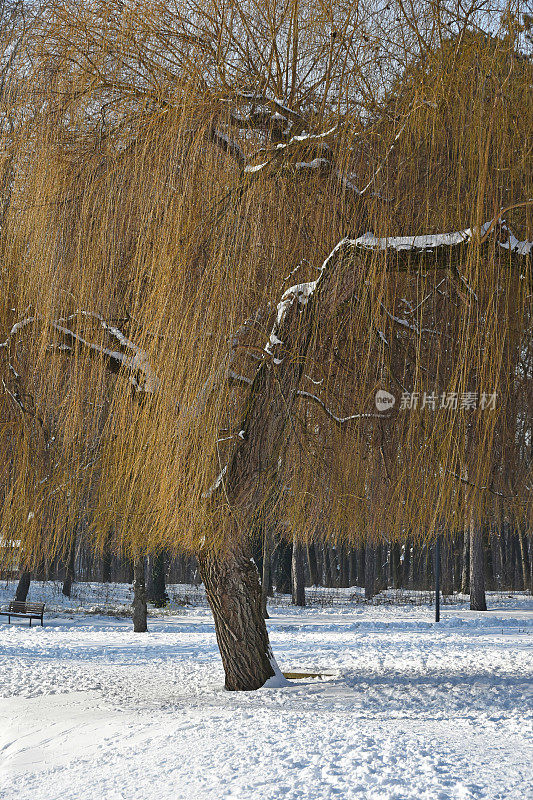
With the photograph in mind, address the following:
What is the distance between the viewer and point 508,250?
12.8 feet

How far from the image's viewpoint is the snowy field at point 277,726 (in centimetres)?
421

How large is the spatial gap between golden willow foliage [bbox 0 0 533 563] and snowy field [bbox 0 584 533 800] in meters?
1.38

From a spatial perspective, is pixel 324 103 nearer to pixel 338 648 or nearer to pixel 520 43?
pixel 520 43

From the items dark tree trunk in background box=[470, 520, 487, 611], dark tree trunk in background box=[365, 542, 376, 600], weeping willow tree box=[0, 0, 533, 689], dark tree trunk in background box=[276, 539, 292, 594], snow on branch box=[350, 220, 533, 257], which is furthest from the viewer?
dark tree trunk in background box=[276, 539, 292, 594]

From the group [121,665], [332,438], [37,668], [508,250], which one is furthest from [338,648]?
[508,250]

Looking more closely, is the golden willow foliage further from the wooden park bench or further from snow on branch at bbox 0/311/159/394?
the wooden park bench

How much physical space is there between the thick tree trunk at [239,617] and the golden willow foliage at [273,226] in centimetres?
154

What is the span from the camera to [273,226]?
4887mm

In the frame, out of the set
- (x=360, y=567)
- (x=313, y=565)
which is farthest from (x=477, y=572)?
(x=360, y=567)

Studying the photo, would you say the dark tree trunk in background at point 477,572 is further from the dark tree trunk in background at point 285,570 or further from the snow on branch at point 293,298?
the snow on branch at point 293,298

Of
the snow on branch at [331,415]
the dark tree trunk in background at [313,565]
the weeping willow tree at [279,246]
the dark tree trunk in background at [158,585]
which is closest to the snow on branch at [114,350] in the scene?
the weeping willow tree at [279,246]

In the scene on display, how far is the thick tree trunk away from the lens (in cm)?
715

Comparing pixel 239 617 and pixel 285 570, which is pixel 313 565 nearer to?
pixel 285 570

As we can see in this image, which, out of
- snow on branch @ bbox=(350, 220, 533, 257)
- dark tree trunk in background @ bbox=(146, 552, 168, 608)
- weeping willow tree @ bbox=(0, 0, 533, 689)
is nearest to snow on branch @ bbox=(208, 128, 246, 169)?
weeping willow tree @ bbox=(0, 0, 533, 689)
